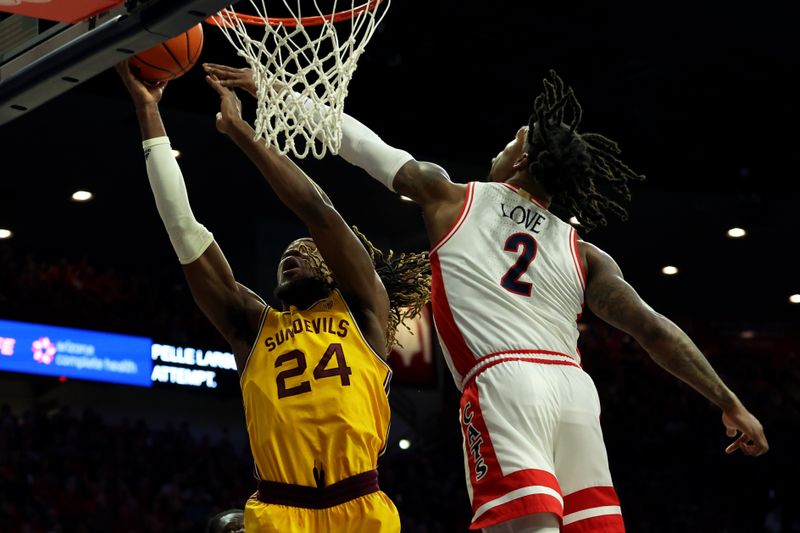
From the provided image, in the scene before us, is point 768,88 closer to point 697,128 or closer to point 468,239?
point 697,128

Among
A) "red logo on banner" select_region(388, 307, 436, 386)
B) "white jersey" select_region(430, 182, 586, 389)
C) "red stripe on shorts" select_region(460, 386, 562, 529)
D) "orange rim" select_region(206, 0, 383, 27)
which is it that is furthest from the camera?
"red logo on banner" select_region(388, 307, 436, 386)

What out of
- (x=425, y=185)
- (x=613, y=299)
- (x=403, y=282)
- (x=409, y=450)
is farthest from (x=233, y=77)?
(x=409, y=450)

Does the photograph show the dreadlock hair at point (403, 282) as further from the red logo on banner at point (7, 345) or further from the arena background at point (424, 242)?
the red logo on banner at point (7, 345)

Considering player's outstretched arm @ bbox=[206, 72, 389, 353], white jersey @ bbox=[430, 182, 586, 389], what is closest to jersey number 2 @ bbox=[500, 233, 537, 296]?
white jersey @ bbox=[430, 182, 586, 389]

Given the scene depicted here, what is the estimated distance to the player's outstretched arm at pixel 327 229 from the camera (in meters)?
3.51

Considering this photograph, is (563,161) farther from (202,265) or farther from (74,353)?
(74,353)

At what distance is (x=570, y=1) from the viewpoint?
9359mm

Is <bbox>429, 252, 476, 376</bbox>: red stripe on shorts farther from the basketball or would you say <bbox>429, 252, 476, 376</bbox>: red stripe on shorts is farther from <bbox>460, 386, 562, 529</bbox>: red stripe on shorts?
the basketball

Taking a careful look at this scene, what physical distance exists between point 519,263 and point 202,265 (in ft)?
3.16

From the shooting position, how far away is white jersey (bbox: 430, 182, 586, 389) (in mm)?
3322

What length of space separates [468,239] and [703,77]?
25.4 feet

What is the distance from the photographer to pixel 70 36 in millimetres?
3494

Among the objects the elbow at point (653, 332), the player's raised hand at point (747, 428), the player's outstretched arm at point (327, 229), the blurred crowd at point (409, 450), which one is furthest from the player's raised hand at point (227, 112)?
the blurred crowd at point (409, 450)

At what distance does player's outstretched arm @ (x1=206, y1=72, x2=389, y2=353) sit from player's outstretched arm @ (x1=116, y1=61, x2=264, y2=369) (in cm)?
24
